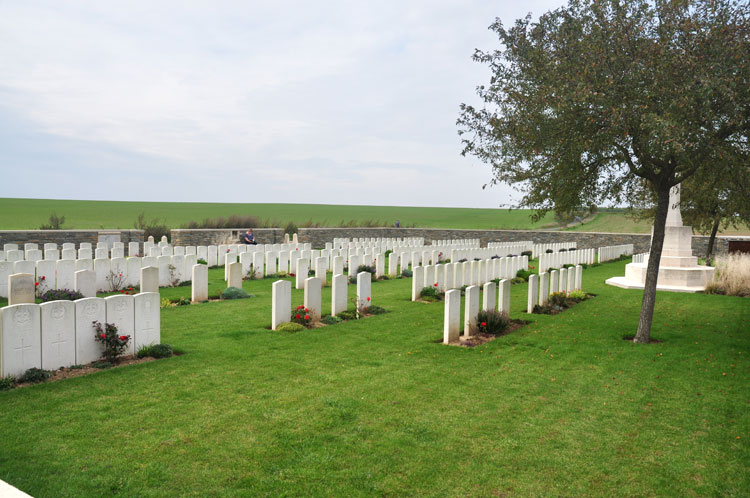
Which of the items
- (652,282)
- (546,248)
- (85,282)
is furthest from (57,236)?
(546,248)

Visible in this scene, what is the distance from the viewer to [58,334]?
21.4 feet

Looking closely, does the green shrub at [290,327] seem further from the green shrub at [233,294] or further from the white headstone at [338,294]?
the green shrub at [233,294]

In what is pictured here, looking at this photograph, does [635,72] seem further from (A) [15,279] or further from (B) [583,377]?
(A) [15,279]

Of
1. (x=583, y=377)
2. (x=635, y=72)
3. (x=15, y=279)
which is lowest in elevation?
(x=583, y=377)

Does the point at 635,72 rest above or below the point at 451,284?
above

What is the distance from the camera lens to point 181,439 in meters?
4.77

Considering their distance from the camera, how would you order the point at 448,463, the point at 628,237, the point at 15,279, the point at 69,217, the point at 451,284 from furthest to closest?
the point at 69,217
the point at 628,237
the point at 451,284
the point at 15,279
the point at 448,463

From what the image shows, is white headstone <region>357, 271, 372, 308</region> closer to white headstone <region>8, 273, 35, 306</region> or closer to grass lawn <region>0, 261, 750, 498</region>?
grass lawn <region>0, 261, 750, 498</region>

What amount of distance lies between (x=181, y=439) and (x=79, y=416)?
130cm

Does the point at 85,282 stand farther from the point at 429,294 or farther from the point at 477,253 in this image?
the point at 477,253

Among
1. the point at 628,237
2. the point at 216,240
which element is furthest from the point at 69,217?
the point at 628,237

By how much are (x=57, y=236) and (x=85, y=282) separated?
1319 centimetres

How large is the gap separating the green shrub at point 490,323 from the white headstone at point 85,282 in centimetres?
837

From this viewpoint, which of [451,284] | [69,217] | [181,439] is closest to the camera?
[181,439]
